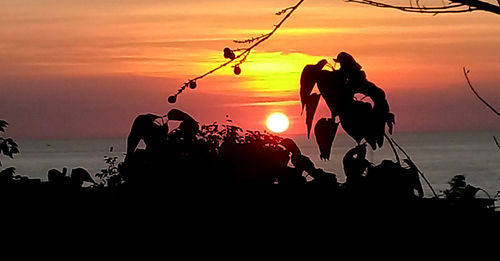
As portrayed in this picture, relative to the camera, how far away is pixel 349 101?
2.62 m

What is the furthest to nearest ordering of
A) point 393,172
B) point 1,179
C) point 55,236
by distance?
1. point 1,179
2. point 55,236
3. point 393,172

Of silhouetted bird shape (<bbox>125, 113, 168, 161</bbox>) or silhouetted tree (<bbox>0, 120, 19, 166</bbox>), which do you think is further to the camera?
silhouetted tree (<bbox>0, 120, 19, 166</bbox>)

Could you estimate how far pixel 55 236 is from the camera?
341cm

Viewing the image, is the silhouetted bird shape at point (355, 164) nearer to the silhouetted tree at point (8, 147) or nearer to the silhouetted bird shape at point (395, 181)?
the silhouetted bird shape at point (395, 181)

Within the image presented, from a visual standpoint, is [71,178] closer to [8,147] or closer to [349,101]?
[349,101]

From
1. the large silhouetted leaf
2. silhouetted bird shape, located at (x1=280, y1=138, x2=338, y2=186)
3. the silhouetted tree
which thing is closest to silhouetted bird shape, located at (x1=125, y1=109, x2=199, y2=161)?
silhouetted bird shape, located at (x1=280, y1=138, x2=338, y2=186)

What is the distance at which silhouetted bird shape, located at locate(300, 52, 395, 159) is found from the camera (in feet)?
8.51

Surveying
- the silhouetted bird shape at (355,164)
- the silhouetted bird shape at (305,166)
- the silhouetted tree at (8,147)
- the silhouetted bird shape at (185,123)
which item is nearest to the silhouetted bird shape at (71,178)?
the silhouetted bird shape at (185,123)

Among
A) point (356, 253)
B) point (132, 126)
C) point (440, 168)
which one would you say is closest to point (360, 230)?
point (356, 253)

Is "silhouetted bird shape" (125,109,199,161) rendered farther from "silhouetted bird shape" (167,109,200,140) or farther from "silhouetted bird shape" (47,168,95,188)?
"silhouetted bird shape" (47,168,95,188)

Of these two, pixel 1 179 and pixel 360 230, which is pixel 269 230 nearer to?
pixel 360 230

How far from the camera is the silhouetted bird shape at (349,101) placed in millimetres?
2594

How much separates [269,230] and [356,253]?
0.30 m

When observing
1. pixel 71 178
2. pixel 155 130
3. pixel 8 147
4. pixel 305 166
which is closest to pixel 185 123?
pixel 155 130
